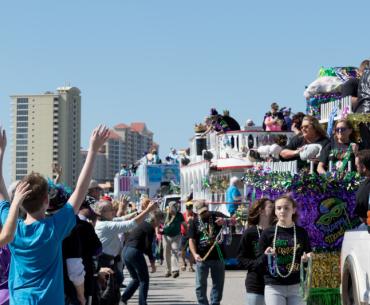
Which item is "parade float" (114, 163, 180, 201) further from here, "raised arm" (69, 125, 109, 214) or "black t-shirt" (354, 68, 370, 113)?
"raised arm" (69, 125, 109, 214)

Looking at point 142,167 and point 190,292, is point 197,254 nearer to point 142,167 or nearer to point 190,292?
point 190,292

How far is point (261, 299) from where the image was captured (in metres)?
9.01

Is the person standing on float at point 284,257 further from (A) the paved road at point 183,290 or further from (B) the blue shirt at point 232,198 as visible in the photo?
(B) the blue shirt at point 232,198

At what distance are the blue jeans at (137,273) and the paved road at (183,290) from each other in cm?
152

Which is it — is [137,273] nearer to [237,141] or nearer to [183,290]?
[183,290]

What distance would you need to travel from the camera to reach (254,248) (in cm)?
933

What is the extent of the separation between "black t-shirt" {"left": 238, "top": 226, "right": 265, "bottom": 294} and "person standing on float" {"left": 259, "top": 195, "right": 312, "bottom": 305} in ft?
0.78

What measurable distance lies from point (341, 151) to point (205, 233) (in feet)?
6.87

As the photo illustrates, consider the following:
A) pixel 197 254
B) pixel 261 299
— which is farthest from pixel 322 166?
pixel 261 299

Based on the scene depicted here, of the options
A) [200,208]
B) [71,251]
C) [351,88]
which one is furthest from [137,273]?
[71,251]

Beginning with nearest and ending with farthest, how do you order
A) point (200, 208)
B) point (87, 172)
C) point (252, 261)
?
1. point (87, 172)
2. point (252, 261)
3. point (200, 208)

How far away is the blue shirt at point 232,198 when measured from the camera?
22781 millimetres

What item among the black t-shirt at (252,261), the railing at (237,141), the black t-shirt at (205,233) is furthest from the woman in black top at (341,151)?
the railing at (237,141)

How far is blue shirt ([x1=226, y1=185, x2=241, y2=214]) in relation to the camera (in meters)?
22.8
